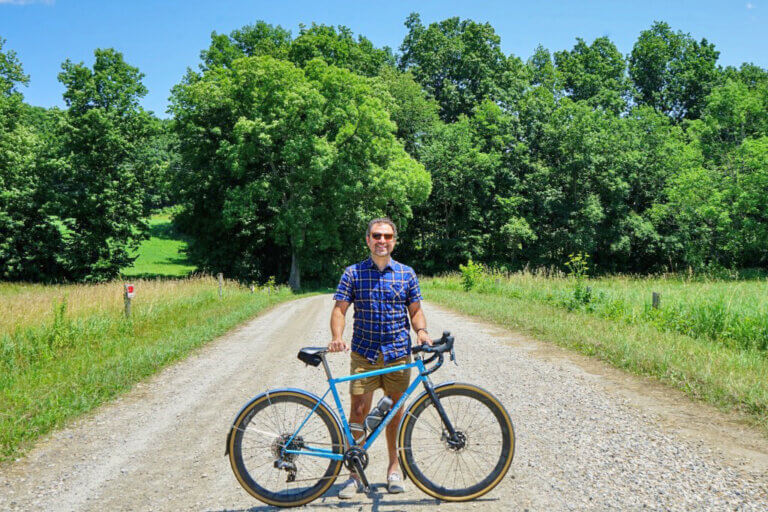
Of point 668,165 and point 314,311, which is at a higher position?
point 668,165

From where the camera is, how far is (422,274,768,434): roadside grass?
6438 mm

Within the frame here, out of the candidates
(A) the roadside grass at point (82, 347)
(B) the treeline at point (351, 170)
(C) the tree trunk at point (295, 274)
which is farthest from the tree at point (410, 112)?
(A) the roadside grass at point (82, 347)

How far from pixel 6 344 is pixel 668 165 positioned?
42971mm

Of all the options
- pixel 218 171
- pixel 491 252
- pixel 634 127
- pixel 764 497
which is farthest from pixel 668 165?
pixel 764 497

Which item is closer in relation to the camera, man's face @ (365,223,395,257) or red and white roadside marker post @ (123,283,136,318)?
man's face @ (365,223,395,257)

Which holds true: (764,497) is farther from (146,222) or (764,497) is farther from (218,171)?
(146,222)

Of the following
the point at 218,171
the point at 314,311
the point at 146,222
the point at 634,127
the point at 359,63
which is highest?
the point at 359,63

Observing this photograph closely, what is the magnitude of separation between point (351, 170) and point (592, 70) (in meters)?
34.2

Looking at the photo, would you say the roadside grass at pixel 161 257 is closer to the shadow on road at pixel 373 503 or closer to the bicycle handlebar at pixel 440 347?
the shadow on road at pixel 373 503

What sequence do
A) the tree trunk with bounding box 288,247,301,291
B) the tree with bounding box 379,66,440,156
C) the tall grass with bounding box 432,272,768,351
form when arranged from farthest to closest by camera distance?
the tree with bounding box 379,66,440,156, the tree trunk with bounding box 288,247,301,291, the tall grass with bounding box 432,272,768,351

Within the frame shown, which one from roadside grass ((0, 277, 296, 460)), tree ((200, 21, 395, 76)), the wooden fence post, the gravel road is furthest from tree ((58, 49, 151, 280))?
the gravel road

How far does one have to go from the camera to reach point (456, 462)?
156 inches

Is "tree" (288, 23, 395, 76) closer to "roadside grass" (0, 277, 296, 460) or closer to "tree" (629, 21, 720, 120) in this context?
"roadside grass" (0, 277, 296, 460)

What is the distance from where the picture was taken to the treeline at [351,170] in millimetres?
31562
